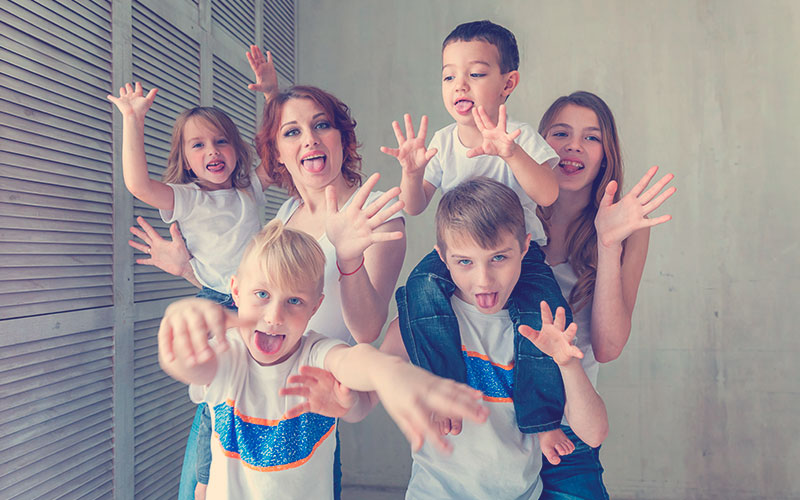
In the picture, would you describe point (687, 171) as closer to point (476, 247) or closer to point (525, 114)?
point (525, 114)

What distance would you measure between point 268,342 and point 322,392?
15 centimetres

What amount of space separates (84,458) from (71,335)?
0.40 meters

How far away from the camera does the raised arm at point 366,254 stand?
1.20 m

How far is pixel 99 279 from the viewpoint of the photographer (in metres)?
1.90

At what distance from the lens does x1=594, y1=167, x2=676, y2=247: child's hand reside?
1.35 m

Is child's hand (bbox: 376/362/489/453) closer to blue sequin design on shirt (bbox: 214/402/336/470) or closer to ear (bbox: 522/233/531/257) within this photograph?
blue sequin design on shirt (bbox: 214/402/336/470)

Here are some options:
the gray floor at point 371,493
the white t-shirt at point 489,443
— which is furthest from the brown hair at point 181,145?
the gray floor at point 371,493

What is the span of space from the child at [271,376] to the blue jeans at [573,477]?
54 cm

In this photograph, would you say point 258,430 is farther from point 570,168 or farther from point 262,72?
point 262,72

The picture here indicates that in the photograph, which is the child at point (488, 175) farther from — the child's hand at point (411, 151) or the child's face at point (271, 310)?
the child's face at point (271, 310)

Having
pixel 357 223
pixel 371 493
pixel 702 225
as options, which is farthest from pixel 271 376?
pixel 702 225

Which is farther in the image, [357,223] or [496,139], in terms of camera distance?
[496,139]

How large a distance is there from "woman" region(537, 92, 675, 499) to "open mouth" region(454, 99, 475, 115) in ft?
0.83

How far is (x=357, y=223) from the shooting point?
3.96ft
